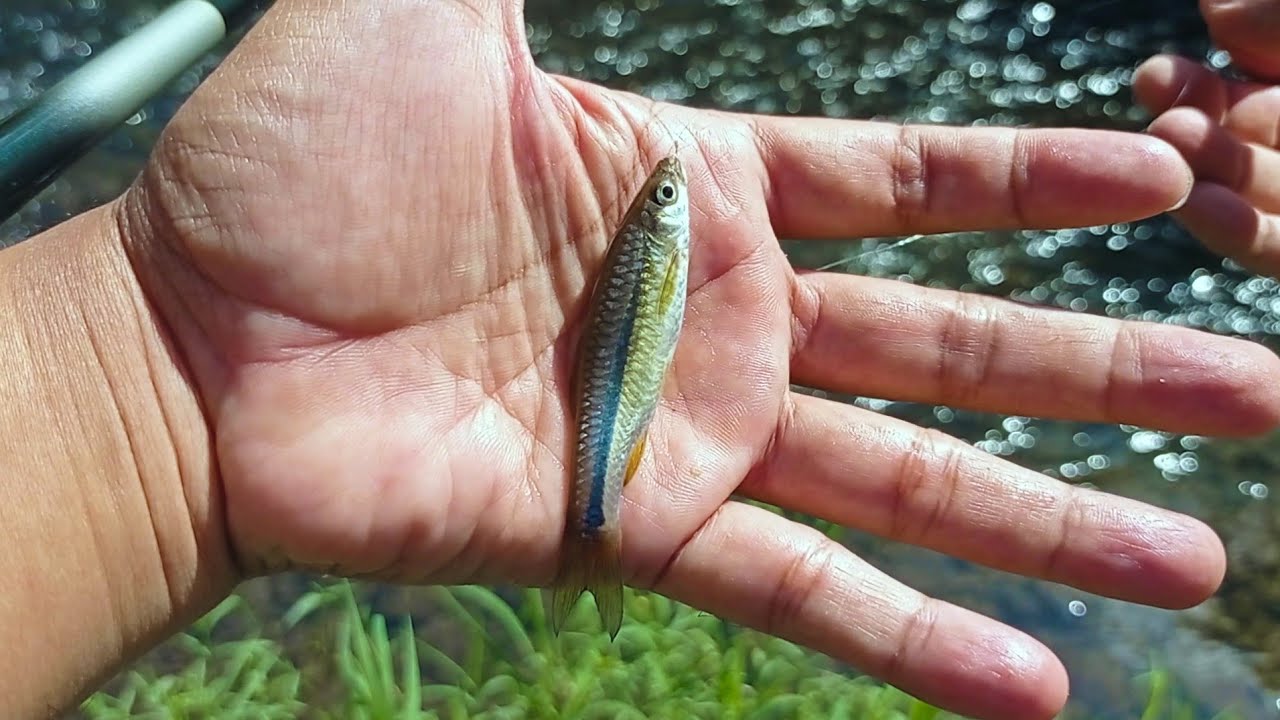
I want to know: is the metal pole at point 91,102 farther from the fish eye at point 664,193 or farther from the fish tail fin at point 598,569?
the fish tail fin at point 598,569

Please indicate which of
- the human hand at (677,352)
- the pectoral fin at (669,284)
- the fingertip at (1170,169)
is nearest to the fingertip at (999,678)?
the human hand at (677,352)

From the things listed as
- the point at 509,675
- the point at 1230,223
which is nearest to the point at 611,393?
the point at 509,675

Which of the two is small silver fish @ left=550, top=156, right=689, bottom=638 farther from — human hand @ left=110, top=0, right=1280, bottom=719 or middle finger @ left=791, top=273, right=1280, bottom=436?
middle finger @ left=791, top=273, right=1280, bottom=436

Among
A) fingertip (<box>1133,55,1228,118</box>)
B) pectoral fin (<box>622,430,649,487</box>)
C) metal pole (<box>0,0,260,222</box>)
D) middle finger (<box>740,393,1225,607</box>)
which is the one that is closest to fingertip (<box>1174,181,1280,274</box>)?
fingertip (<box>1133,55,1228,118</box>)

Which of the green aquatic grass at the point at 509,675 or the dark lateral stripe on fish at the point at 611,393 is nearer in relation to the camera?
the dark lateral stripe on fish at the point at 611,393

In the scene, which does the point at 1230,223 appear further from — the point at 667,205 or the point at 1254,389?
the point at 667,205

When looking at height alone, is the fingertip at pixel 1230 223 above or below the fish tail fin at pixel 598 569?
above
